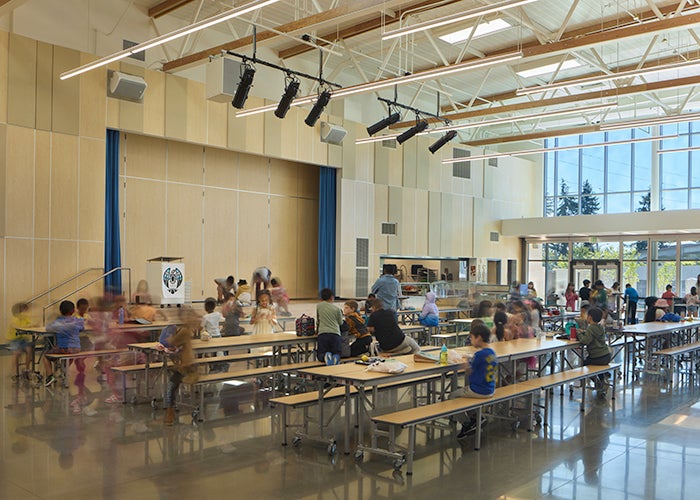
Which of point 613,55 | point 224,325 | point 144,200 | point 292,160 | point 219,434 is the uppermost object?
point 613,55

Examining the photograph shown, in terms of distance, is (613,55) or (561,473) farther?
(613,55)

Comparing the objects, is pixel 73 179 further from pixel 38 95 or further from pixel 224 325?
pixel 224 325

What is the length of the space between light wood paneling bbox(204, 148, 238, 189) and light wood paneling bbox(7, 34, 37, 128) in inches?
185

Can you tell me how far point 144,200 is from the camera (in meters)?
15.1

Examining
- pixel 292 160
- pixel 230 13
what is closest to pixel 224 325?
pixel 230 13

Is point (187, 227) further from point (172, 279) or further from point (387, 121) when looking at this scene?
point (387, 121)

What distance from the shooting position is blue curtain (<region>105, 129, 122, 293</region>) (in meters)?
14.0

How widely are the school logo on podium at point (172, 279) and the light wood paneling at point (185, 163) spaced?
298cm

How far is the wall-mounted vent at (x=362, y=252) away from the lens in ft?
62.0

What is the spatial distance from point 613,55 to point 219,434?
15043mm

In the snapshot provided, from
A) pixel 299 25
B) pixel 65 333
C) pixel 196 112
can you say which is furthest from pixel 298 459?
pixel 196 112

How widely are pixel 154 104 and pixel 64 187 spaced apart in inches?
107

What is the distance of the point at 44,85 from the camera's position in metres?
12.5

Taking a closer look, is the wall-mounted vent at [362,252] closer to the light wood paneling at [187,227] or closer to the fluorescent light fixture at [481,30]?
the light wood paneling at [187,227]
